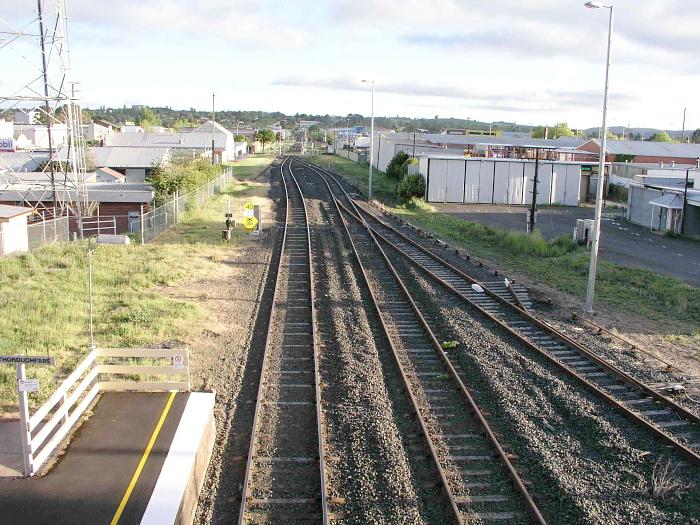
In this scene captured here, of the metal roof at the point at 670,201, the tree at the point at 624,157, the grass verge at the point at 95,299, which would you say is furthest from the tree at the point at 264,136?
the grass verge at the point at 95,299

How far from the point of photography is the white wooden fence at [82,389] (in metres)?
7.93

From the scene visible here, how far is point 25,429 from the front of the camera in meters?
7.72

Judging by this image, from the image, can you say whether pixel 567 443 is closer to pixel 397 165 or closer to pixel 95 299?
pixel 95 299

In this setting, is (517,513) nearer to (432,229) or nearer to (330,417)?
(330,417)

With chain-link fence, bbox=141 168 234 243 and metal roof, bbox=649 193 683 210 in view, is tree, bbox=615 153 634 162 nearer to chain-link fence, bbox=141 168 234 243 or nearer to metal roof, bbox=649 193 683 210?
metal roof, bbox=649 193 683 210

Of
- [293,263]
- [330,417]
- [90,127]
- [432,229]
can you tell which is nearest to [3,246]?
[293,263]

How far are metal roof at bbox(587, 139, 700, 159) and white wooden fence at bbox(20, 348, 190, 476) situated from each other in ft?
270

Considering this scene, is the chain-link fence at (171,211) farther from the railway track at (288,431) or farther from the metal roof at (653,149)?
the metal roof at (653,149)

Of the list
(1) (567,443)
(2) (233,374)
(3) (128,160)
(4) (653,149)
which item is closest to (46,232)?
(2) (233,374)

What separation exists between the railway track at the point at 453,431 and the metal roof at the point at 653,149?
75078 mm

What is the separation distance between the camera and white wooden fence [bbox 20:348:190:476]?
7.93 meters

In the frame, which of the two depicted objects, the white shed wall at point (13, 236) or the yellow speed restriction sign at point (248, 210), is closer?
the white shed wall at point (13, 236)

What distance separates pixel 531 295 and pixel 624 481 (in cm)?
1152

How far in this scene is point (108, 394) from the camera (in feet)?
34.4
